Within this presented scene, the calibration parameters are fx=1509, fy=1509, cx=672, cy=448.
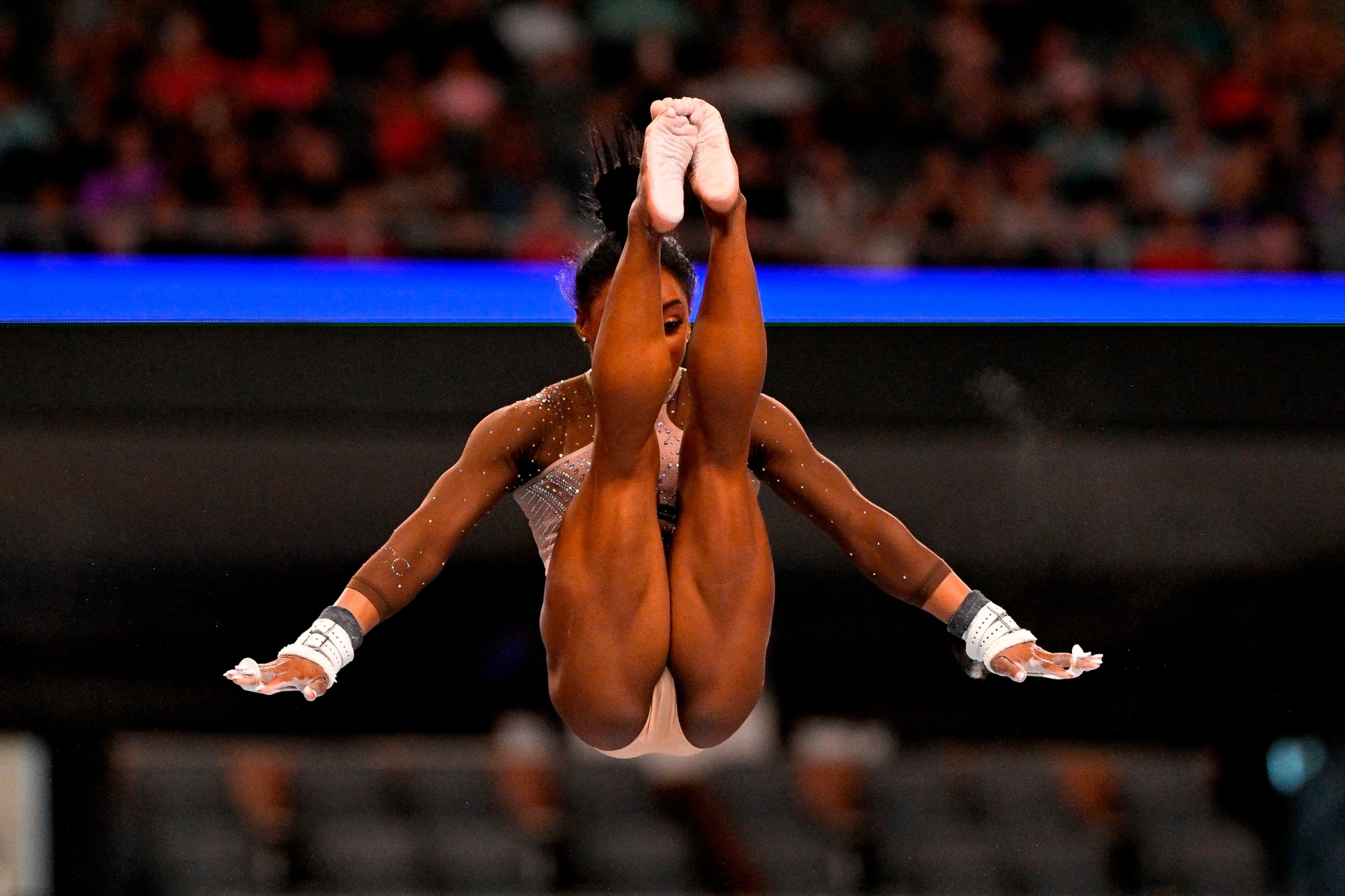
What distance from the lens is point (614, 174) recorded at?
271cm

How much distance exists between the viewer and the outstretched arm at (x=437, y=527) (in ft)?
8.43

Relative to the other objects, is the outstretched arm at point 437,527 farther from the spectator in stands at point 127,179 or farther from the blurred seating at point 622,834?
the spectator in stands at point 127,179

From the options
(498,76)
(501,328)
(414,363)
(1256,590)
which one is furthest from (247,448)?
(1256,590)

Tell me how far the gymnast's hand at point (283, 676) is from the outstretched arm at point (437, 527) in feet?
0.20

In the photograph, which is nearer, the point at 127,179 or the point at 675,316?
the point at 675,316

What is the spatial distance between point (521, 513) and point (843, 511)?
1.87 meters

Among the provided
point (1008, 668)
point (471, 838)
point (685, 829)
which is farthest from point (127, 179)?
point (1008, 668)

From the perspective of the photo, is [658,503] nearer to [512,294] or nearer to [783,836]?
[512,294]

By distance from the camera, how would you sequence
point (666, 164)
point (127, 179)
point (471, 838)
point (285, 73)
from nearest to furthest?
point (666, 164) < point (471, 838) < point (127, 179) < point (285, 73)

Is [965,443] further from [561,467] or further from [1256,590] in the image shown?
[561,467]

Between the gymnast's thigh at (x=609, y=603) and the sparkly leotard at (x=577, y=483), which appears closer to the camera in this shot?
the gymnast's thigh at (x=609, y=603)

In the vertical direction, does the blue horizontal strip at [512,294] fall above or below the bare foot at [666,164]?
above

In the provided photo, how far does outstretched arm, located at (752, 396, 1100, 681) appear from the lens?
8.86 ft

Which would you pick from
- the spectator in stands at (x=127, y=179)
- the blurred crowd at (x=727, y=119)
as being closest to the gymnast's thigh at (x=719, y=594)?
the blurred crowd at (x=727, y=119)
